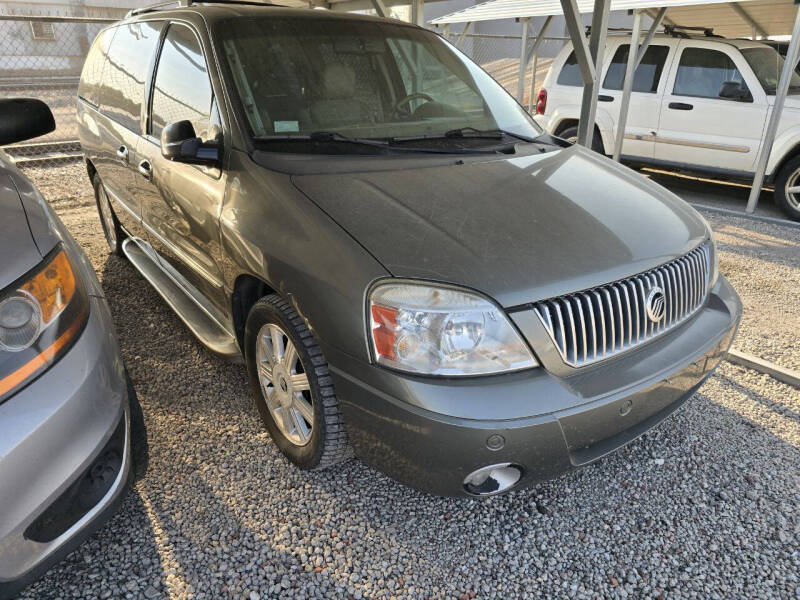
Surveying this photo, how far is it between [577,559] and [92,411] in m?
1.60

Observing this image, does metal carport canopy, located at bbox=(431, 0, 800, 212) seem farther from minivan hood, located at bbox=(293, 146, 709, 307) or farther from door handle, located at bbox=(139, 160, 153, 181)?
door handle, located at bbox=(139, 160, 153, 181)

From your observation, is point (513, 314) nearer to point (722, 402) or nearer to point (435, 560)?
point (435, 560)

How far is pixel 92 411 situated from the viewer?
1.50 m

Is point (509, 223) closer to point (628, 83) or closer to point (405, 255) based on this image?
point (405, 255)

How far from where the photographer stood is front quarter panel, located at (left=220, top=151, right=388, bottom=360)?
1.79m

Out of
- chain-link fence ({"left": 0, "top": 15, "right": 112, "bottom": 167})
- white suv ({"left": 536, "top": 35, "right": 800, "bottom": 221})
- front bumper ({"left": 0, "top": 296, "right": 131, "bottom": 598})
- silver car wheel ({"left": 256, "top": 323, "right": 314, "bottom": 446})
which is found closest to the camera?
front bumper ({"left": 0, "top": 296, "right": 131, "bottom": 598})

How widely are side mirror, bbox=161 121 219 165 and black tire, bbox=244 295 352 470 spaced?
657 millimetres

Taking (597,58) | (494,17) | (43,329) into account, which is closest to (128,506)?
(43,329)

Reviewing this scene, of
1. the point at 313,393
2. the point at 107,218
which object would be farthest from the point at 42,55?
the point at 313,393

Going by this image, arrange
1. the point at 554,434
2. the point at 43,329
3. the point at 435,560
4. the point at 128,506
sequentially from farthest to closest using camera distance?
the point at 128,506 → the point at 435,560 → the point at 554,434 → the point at 43,329

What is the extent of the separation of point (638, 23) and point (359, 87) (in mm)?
5561

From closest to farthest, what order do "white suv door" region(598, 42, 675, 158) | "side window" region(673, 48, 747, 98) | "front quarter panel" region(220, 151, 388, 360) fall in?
"front quarter panel" region(220, 151, 388, 360)
"side window" region(673, 48, 747, 98)
"white suv door" region(598, 42, 675, 158)

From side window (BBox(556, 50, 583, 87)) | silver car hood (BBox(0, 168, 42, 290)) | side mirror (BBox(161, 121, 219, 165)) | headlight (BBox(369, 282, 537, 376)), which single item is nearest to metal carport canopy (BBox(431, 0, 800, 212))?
side window (BBox(556, 50, 583, 87))

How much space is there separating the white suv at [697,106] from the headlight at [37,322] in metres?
7.10
